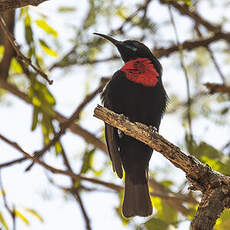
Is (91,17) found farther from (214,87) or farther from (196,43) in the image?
(214,87)

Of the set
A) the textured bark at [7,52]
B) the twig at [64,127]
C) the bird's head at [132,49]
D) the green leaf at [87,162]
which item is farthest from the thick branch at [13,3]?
the green leaf at [87,162]

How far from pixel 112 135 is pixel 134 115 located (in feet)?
1.08

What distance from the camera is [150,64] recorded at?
4.50 m

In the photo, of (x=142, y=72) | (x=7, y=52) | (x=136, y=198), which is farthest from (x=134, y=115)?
(x=7, y=52)

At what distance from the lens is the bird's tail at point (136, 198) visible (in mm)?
4152

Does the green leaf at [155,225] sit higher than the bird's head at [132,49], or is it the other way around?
the bird's head at [132,49]

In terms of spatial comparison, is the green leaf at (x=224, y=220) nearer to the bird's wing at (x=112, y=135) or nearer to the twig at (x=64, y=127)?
the bird's wing at (x=112, y=135)

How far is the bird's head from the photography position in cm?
474

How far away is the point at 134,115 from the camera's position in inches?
165

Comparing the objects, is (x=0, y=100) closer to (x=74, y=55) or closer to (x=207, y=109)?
(x=74, y=55)

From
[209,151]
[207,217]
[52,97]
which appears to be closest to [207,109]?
[209,151]

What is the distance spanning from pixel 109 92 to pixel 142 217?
127cm

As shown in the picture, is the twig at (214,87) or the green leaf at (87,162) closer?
the twig at (214,87)

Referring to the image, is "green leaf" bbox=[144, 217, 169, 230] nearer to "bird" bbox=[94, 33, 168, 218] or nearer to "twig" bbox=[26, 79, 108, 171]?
"bird" bbox=[94, 33, 168, 218]
